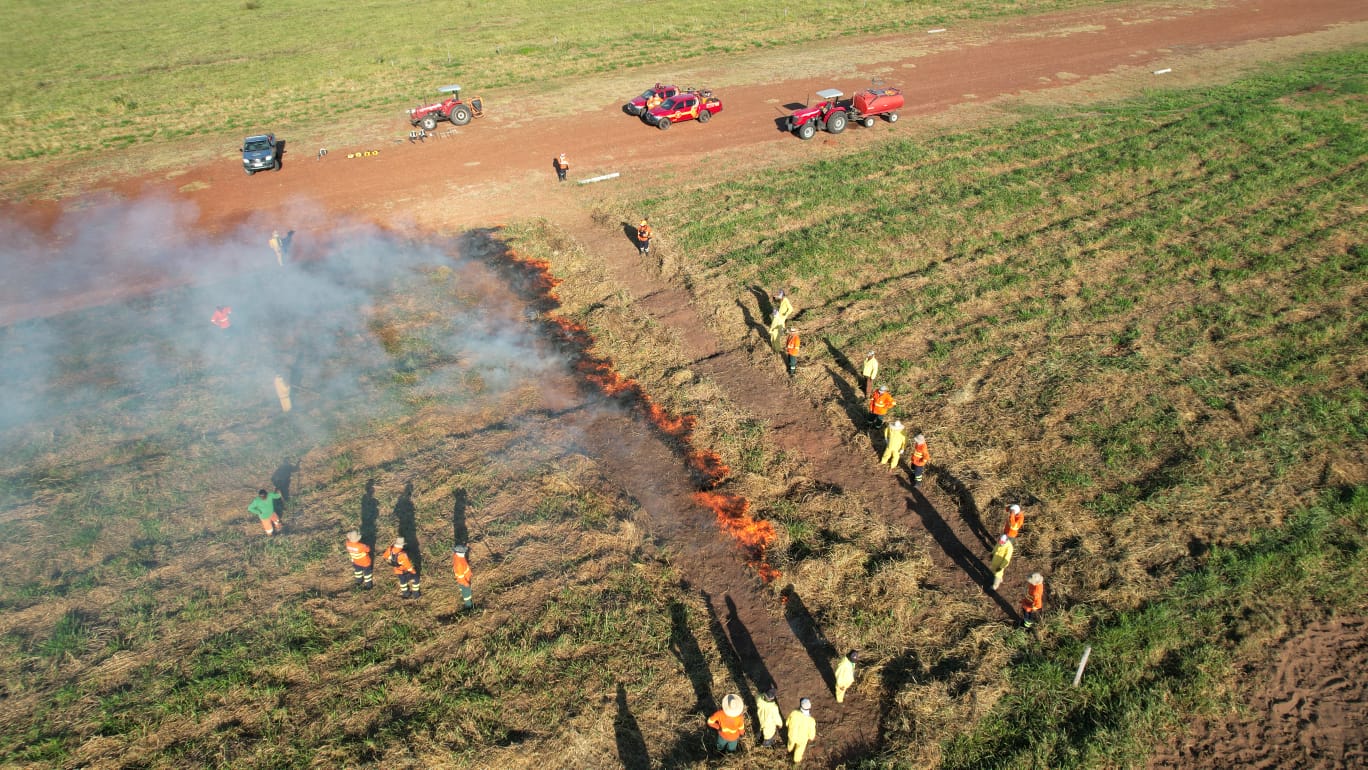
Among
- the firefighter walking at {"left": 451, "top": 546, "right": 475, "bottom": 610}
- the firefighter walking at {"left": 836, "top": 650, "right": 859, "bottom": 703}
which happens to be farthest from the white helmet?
the firefighter walking at {"left": 451, "top": 546, "right": 475, "bottom": 610}

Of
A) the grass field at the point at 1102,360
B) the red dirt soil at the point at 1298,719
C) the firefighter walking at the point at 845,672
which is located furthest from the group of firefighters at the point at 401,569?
the red dirt soil at the point at 1298,719

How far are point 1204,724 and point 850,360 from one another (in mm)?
10368

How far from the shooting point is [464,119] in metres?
35.7

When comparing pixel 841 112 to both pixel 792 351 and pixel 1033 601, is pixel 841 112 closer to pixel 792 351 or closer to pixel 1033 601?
pixel 792 351

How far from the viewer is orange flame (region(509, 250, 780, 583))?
561 inches

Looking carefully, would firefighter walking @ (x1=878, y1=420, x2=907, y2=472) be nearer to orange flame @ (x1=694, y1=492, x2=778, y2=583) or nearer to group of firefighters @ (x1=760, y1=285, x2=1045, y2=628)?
group of firefighters @ (x1=760, y1=285, x2=1045, y2=628)

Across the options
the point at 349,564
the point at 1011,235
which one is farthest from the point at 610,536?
the point at 1011,235

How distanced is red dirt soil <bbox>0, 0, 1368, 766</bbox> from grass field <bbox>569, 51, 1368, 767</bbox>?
811 millimetres

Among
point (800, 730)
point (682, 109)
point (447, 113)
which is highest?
point (447, 113)

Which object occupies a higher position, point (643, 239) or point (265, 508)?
point (643, 239)

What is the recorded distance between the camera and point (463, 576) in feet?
40.7

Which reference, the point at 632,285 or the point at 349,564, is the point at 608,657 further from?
the point at 632,285

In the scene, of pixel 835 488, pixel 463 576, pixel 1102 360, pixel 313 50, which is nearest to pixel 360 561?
pixel 463 576

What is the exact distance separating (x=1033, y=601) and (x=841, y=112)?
26112mm
